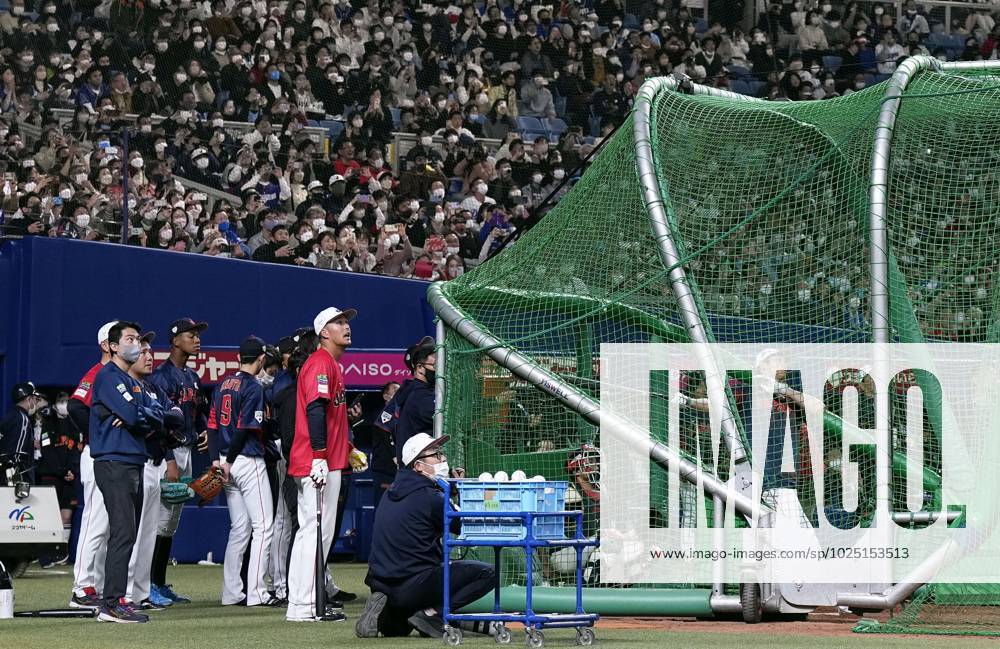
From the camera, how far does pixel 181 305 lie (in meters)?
16.2

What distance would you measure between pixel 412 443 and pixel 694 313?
2.29 metres

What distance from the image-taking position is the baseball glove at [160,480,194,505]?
11.5 meters

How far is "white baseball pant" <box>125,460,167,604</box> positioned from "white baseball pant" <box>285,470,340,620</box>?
4.09 ft

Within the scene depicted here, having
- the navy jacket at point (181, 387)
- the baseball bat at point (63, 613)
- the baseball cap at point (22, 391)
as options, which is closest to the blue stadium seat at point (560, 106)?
the baseball cap at point (22, 391)

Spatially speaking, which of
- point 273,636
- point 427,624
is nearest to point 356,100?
point 273,636

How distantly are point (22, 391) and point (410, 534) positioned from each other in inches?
293

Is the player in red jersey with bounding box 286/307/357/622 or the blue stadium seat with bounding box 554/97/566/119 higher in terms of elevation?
the blue stadium seat with bounding box 554/97/566/119

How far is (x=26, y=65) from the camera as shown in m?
19.1

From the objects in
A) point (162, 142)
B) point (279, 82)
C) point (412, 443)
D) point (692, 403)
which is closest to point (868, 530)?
point (692, 403)

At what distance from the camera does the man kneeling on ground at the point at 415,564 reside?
863 cm

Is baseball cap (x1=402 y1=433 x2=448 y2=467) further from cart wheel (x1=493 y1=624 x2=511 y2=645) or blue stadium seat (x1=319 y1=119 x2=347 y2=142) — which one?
blue stadium seat (x1=319 y1=119 x2=347 y2=142)

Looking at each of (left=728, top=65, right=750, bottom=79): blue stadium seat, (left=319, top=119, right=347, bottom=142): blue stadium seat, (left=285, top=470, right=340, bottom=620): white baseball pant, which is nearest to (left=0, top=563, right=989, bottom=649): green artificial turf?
(left=285, top=470, right=340, bottom=620): white baseball pant

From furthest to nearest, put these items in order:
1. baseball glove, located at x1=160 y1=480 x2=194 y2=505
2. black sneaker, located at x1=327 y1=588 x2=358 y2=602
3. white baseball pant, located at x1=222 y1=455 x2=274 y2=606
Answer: baseball glove, located at x1=160 y1=480 x2=194 y2=505 < black sneaker, located at x1=327 y1=588 x2=358 y2=602 < white baseball pant, located at x1=222 y1=455 x2=274 y2=606

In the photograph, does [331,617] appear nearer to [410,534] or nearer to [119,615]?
[119,615]
